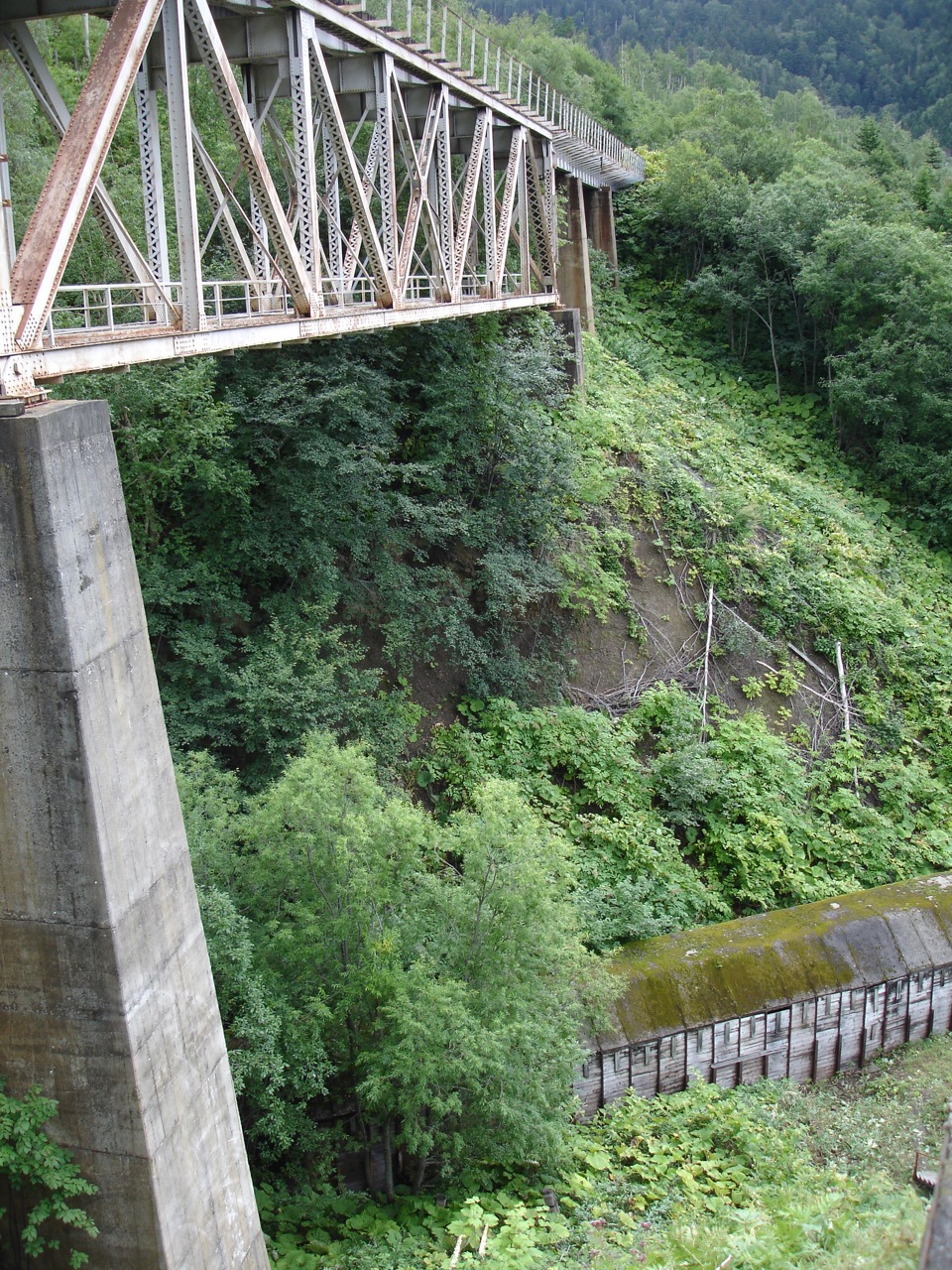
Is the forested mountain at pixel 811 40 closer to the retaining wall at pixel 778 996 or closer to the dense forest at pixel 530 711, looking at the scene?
the dense forest at pixel 530 711

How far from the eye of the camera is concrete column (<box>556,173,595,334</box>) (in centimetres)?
2898

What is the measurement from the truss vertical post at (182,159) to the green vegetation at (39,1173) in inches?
239

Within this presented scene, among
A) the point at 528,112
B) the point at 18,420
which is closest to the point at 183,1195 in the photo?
the point at 18,420

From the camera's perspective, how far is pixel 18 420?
6.68 meters

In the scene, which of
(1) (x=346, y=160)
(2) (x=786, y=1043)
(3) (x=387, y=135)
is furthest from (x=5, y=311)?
(2) (x=786, y=1043)

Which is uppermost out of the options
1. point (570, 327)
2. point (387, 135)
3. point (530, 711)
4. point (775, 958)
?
point (387, 135)

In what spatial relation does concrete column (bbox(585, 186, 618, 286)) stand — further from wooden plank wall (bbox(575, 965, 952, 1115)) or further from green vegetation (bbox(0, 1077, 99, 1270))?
green vegetation (bbox(0, 1077, 99, 1270))

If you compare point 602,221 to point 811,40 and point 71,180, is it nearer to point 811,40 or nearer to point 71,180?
point 71,180

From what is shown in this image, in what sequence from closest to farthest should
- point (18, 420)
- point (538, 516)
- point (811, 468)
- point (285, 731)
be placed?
point (18, 420), point (285, 731), point (538, 516), point (811, 468)

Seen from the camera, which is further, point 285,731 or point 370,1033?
point 285,731

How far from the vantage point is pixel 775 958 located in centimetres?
1323

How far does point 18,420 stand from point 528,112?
1642 centimetres

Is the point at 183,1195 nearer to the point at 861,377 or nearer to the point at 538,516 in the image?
the point at 538,516

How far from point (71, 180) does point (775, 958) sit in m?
11.2
